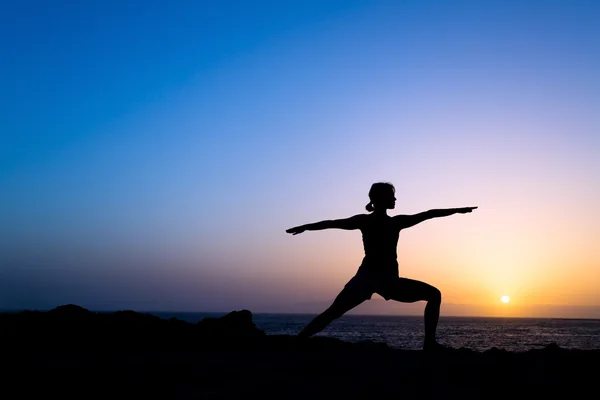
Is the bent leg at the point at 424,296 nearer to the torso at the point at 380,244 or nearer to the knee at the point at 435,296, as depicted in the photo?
the knee at the point at 435,296

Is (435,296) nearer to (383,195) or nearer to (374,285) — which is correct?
(374,285)

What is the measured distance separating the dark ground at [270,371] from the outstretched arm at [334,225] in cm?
165

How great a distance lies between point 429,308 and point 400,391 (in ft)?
11.2

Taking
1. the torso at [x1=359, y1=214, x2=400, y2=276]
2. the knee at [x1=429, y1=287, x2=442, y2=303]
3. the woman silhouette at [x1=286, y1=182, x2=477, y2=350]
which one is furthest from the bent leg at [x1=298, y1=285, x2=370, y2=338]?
the knee at [x1=429, y1=287, x2=442, y2=303]

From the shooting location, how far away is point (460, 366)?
18.1 feet

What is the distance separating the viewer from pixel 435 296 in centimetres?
760

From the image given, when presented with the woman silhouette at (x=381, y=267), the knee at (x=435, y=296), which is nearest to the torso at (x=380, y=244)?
the woman silhouette at (x=381, y=267)

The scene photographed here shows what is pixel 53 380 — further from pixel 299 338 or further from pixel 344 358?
pixel 299 338

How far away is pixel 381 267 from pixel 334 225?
910 mm

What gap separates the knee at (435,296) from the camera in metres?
7.58

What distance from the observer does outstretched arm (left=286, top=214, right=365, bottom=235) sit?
7.64 meters

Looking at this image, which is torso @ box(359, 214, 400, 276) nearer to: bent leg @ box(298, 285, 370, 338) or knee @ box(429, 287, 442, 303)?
bent leg @ box(298, 285, 370, 338)

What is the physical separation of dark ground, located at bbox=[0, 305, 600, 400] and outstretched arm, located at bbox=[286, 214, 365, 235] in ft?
5.41

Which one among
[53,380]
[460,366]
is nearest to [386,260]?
[460,366]
